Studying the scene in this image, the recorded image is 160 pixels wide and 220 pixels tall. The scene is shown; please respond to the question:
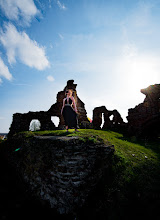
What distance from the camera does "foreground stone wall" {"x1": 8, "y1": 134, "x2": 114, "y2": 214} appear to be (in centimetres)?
328

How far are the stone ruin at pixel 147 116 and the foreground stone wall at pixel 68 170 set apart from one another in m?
9.30

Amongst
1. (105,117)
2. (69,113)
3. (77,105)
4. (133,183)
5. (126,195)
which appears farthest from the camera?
(77,105)

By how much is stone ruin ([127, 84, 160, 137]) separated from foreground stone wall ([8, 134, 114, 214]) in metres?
9.30

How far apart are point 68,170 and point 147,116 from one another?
11298 mm

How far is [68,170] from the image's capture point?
11.0 feet

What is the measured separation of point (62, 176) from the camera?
11.0 ft

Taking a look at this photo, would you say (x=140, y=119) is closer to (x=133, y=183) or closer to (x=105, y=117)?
(x=105, y=117)

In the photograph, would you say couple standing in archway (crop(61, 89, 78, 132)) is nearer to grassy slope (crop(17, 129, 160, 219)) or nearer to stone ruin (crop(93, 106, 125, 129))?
grassy slope (crop(17, 129, 160, 219))

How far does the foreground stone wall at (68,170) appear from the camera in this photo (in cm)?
328

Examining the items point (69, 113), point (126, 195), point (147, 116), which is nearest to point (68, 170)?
point (126, 195)

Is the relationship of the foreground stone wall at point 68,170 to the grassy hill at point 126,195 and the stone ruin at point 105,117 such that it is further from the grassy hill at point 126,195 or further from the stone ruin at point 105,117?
the stone ruin at point 105,117

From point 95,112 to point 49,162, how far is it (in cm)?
1821

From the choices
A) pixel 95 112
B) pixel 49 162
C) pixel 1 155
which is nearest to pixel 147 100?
pixel 95 112

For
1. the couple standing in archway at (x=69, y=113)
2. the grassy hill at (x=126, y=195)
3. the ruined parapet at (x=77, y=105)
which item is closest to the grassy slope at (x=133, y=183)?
the grassy hill at (x=126, y=195)
